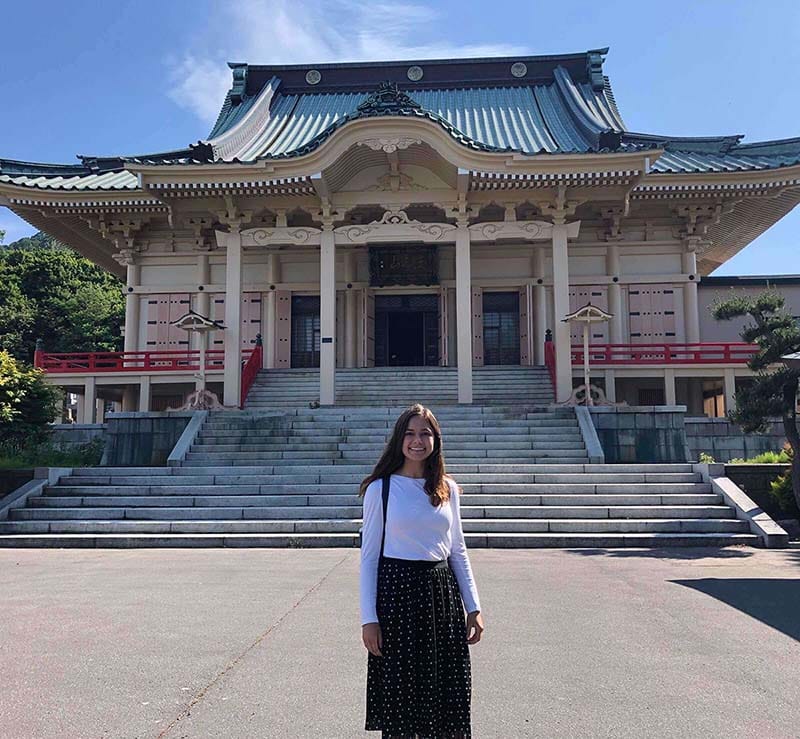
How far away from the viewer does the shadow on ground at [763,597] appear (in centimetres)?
494

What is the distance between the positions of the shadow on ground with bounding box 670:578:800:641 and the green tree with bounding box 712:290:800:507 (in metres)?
3.62

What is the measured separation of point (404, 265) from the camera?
59.0ft

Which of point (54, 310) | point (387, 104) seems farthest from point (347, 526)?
point (54, 310)

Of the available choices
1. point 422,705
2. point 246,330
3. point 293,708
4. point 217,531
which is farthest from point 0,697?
point 246,330

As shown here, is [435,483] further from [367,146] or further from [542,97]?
[542,97]

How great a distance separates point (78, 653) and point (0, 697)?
0.75 meters

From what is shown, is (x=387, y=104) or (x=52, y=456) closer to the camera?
(x=52, y=456)

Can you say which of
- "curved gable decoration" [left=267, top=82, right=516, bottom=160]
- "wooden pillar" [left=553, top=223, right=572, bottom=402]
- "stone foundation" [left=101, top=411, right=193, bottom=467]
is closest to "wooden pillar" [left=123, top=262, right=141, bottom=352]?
"stone foundation" [left=101, top=411, right=193, bottom=467]

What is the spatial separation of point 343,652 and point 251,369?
12642 millimetres


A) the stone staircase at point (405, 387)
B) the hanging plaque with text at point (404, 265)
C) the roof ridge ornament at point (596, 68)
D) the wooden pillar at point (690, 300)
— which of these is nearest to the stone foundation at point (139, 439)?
the stone staircase at point (405, 387)

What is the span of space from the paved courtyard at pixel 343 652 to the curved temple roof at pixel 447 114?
10014 millimetres

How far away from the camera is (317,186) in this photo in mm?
14562

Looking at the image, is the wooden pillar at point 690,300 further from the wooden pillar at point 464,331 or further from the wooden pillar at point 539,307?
the wooden pillar at point 464,331

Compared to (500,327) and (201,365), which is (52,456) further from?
(500,327)
